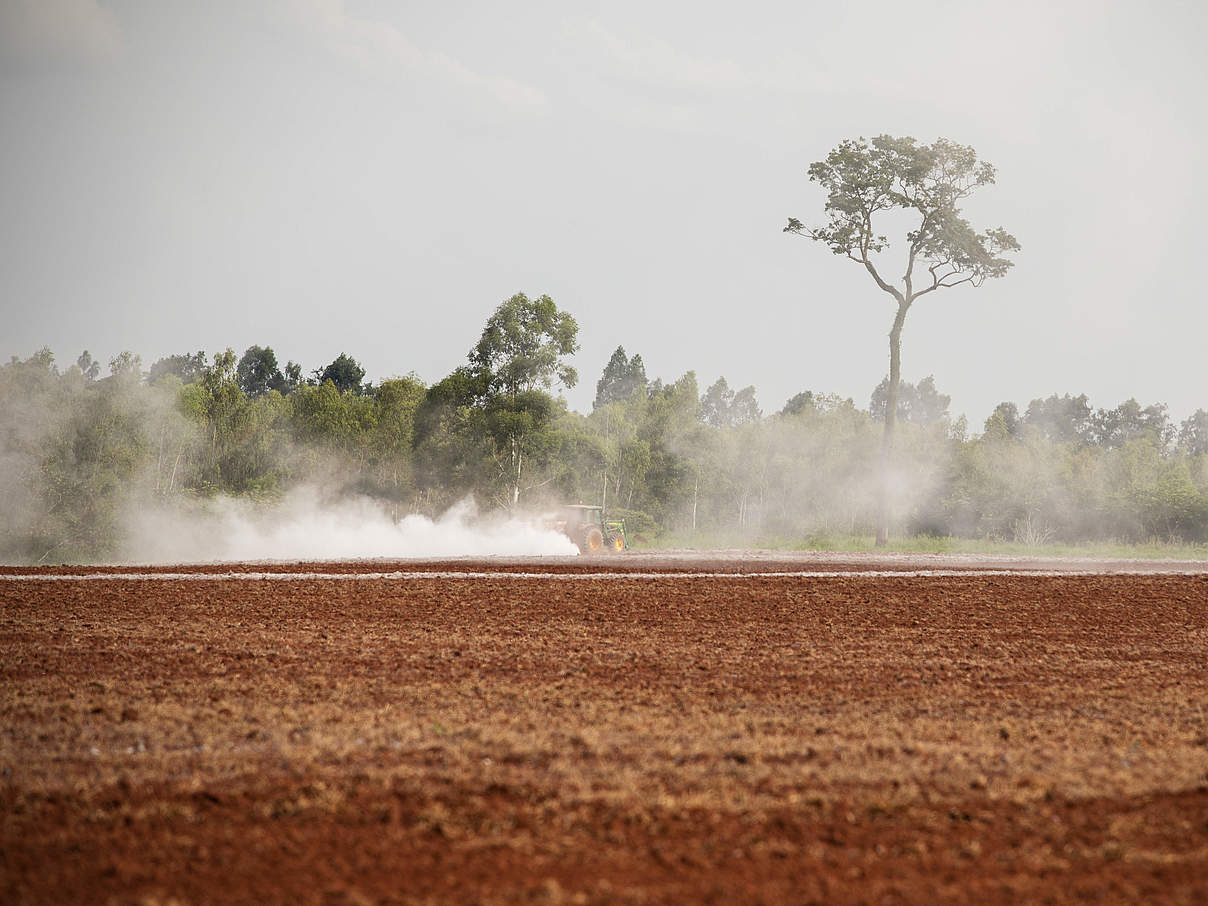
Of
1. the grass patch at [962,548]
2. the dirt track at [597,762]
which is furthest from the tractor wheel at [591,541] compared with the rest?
the dirt track at [597,762]

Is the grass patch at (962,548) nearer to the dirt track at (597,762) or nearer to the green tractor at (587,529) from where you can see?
the green tractor at (587,529)

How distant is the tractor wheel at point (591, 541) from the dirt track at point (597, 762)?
1497cm

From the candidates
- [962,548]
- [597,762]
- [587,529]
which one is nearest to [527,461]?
[587,529]

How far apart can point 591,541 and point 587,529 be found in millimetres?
374

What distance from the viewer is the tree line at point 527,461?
33.9 metres

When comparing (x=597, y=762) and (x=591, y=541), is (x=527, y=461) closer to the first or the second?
(x=591, y=541)

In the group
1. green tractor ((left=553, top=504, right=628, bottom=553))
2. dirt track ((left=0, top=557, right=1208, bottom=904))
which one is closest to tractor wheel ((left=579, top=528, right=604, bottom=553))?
green tractor ((left=553, top=504, right=628, bottom=553))

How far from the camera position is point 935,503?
46.8m

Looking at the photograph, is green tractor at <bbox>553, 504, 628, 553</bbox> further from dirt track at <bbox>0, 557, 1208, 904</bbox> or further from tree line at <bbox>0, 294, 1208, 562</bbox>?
dirt track at <bbox>0, 557, 1208, 904</bbox>

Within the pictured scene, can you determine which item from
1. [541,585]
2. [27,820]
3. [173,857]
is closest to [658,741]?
[173,857]

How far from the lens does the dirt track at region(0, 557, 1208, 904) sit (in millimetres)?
3551

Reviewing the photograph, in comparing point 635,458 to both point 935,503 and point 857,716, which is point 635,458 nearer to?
point 935,503

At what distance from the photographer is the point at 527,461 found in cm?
3497

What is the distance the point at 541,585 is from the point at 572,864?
1045cm
